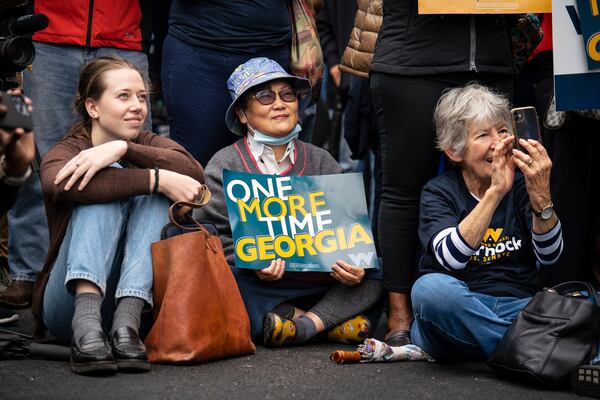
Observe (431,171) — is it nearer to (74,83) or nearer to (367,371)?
(367,371)

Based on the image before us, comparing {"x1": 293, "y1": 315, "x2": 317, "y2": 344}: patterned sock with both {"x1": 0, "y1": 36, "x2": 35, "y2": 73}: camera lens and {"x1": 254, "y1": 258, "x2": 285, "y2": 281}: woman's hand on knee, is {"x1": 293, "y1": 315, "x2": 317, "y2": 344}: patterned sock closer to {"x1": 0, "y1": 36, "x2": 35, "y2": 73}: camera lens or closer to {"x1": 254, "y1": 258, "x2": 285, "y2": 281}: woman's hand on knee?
{"x1": 254, "y1": 258, "x2": 285, "y2": 281}: woman's hand on knee

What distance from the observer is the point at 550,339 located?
3.78m

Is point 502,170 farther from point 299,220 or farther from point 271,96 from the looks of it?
point 271,96

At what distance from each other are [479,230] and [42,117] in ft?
7.01

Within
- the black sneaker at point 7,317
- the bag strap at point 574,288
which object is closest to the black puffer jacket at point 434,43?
the bag strap at point 574,288

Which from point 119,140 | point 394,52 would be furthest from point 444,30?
point 119,140

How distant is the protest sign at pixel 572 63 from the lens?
419 centimetres

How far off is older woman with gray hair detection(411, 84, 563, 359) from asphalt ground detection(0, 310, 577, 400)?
0.61 ft

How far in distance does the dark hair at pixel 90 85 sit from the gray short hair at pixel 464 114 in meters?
1.29

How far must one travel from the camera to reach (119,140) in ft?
14.5

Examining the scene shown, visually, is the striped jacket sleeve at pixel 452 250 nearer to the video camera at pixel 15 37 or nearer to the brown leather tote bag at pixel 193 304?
the brown leather tote bag at pixel 193 304

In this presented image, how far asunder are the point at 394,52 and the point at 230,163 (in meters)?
0.87

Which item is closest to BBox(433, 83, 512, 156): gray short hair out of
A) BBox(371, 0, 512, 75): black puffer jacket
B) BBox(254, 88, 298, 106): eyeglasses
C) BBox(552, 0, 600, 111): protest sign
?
BBox(371, 0, 512, 75): black puffer jacket

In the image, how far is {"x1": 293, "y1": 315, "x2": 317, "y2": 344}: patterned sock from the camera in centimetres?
455
